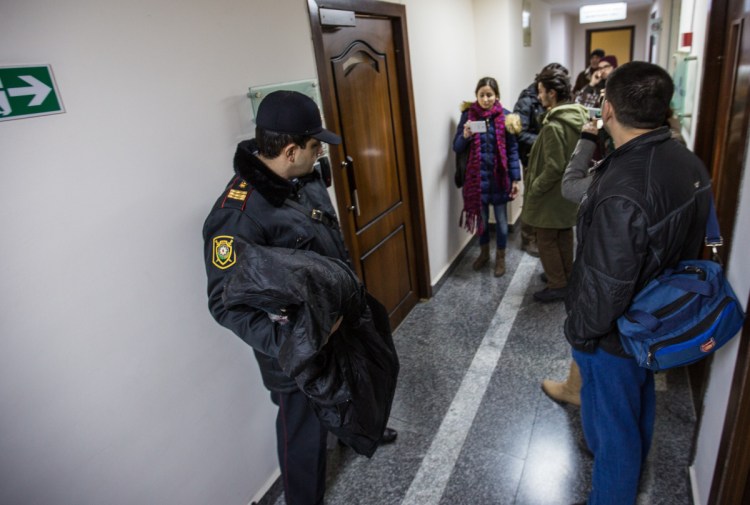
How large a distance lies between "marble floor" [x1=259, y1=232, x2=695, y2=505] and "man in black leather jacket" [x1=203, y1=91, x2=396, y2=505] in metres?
0.60

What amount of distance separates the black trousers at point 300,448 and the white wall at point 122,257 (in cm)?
22

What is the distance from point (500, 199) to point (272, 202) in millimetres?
2533

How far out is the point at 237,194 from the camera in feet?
4.55

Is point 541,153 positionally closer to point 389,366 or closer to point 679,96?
point 679,96

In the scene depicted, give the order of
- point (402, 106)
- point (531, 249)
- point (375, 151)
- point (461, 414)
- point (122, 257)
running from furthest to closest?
point (531, 249) → point (402, 106) → point (375, 151) → point (461, 414) → point (122, 257)

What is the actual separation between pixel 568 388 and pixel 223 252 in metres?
1.72

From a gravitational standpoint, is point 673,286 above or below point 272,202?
below

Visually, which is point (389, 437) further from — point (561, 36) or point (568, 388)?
point (561, 36)

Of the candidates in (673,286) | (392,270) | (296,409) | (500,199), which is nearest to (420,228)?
(392,270)

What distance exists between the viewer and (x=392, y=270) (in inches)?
120

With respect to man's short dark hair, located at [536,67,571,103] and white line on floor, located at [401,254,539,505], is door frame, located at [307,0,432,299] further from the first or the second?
man's short dark hair, located at [536,67,571,103]

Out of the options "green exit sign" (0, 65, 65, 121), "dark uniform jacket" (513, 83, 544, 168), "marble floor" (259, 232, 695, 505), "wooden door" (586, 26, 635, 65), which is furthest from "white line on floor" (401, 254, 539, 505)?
"wooden door" (586, 26, 635, 65)

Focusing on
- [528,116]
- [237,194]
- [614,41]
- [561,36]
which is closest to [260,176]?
[237,194]

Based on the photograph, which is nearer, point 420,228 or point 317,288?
point 317,288
